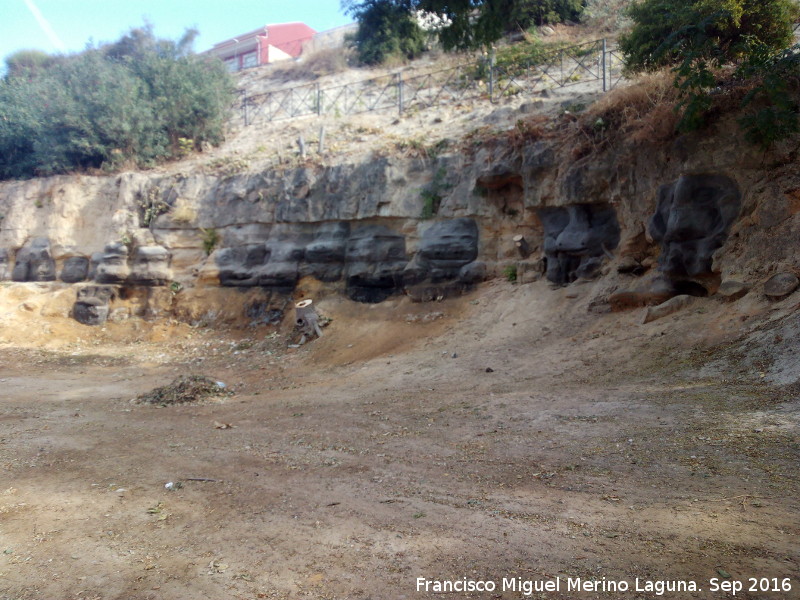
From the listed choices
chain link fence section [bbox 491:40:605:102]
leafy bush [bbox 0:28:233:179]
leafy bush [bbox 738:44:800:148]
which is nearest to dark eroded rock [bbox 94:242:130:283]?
leafy bush [bbox 0:28:233:179]

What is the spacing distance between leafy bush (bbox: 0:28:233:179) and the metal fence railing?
1.74 m

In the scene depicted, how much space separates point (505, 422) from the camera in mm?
6238

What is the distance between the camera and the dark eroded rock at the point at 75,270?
17031 millimetres

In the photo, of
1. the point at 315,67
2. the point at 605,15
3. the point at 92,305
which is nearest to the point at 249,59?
the point at 315,67

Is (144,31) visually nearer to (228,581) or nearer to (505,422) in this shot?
(505,422)

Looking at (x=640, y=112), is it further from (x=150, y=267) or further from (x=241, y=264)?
(x=150, y=267)

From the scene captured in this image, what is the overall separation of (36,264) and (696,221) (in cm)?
1702

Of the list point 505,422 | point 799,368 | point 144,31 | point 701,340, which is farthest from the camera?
point 144,31

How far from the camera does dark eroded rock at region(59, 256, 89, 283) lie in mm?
17031

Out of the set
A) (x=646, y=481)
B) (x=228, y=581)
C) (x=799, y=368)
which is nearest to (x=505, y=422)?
(x=646, y=481)

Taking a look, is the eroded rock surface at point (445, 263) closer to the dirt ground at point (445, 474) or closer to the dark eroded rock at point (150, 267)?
the dirt ground at point (445, 474)

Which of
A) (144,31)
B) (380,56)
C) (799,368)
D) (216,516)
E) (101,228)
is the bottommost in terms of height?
(216,516)

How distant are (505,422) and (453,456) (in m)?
1.11

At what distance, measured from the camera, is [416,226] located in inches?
559
